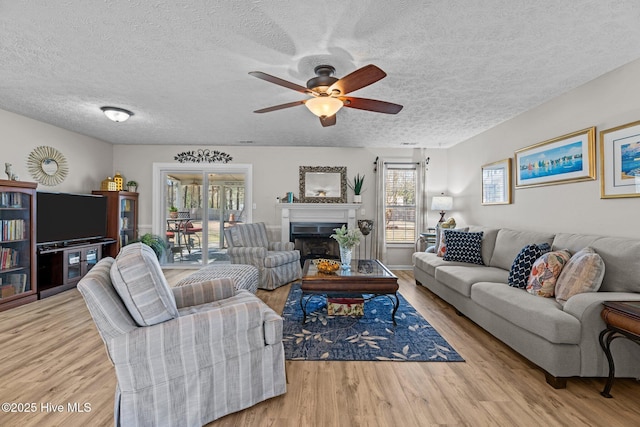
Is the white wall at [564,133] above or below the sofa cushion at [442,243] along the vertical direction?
above

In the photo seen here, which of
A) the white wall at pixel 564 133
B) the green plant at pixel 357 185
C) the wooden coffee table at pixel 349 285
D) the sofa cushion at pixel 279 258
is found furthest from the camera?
the green plant at pixel 357 185

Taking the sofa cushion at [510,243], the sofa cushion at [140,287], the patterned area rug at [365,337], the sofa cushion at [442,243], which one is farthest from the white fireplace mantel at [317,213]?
the sofa cushion at [140,287]

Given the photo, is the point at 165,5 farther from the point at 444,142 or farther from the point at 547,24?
the point at 444,142

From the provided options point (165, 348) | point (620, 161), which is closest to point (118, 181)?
point (165, 348)

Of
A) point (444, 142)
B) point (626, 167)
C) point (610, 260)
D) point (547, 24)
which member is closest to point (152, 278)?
point (547, 24)

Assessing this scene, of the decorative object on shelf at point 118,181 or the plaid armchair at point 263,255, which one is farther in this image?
the decorative object on shelf at point 118,181

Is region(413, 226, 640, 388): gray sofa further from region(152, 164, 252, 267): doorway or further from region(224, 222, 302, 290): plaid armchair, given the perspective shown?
region(152, 164, 252, 267): doorway

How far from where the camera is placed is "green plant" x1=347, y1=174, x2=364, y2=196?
6.17 m

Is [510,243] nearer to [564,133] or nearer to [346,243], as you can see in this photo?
[564,133]

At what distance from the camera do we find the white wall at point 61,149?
4.21 m

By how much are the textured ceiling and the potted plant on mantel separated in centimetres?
206

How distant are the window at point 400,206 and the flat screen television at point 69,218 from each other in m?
5.06

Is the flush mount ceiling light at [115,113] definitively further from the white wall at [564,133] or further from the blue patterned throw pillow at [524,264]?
the white wall at [564,133]

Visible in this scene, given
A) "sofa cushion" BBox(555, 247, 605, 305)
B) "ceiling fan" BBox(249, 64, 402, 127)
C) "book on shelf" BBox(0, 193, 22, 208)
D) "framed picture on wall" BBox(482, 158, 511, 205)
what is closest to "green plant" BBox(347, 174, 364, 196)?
"framed picture on wall" BBox(482, 158, 511, 205)
